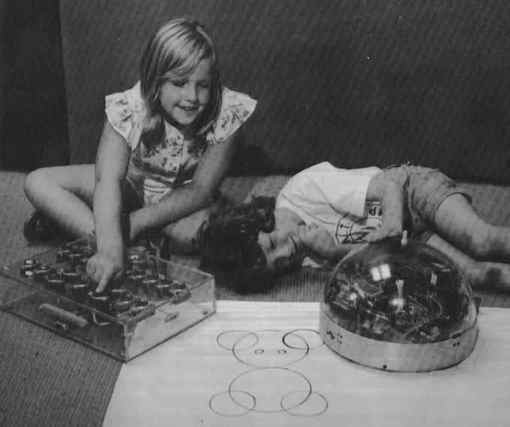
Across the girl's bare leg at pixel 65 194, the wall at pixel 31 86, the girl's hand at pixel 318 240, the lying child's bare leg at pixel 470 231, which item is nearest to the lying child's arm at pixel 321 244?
the girl's hand at pixel 318 240

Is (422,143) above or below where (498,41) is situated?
below

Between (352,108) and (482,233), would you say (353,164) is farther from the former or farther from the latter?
(482,233)

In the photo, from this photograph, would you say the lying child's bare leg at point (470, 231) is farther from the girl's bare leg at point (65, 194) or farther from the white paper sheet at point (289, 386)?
the girl's bare leg at point (65, 194)

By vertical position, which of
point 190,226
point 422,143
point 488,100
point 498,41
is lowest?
point 190,226

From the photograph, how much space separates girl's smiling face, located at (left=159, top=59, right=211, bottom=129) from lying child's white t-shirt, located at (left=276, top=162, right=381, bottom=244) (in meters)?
0.22

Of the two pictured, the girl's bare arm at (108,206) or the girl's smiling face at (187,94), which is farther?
the girl's smiling face at (187,94)

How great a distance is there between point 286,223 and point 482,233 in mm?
313

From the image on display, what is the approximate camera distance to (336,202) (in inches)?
42.7

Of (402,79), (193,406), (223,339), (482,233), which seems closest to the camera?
(193,406)

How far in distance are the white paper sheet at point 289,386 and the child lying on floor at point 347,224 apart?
0.26 m

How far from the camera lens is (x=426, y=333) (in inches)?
24.6

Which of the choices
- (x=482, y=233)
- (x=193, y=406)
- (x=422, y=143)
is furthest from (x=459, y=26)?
(x=193, y=406)

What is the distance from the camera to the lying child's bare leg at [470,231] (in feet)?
3.30

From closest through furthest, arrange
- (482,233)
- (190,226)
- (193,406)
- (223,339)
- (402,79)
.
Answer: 1. (193,406)
2. (223,339)
3. (482,233)
4. (190,226)
5. (402,79)
